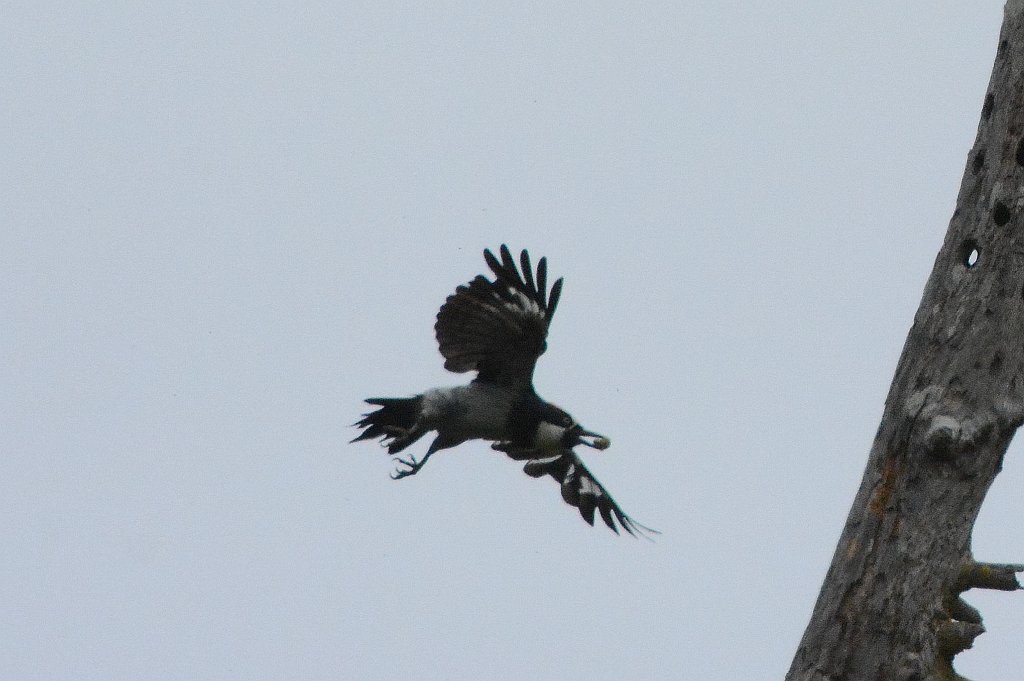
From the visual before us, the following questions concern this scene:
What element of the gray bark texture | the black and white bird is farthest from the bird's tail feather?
the gray bark texture

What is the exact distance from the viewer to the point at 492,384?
7.73 m

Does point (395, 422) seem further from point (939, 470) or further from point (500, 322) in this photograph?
point (939, 470)

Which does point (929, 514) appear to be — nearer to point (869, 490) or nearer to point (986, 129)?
point (869, 490)

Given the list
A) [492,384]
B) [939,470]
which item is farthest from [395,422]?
[939,470]

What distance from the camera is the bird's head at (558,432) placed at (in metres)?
7.74

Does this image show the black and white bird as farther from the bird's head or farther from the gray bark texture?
the gray bark texture

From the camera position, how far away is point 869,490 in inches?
208

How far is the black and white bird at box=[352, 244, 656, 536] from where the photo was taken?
7.48 m

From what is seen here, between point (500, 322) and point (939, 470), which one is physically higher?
point (500, 322)

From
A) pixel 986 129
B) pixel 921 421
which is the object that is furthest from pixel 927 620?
pixel 986 129

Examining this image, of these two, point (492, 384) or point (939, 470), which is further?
point (492, 384)

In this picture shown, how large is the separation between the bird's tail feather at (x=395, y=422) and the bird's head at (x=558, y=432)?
626 millimetres

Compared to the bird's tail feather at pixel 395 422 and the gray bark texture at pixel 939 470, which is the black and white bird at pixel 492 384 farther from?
the gray bark texture at pixel 939 470

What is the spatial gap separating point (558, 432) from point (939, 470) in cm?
282
